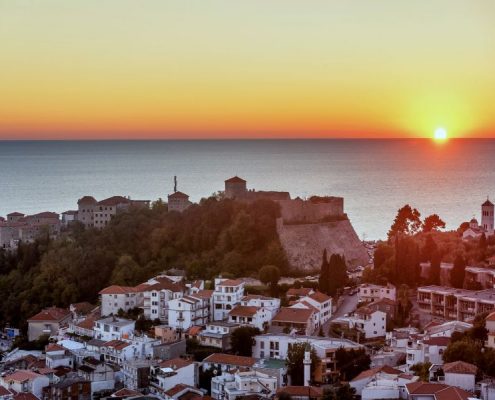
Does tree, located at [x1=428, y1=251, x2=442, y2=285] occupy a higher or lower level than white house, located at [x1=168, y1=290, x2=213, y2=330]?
higher

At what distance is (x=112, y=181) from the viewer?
10044cm

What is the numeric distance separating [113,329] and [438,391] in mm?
10229

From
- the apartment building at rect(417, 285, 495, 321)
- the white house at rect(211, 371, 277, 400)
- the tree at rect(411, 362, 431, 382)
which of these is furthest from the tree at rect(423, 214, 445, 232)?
the white house at rect(211, 371, 277, 400)

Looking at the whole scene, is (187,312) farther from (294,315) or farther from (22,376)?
(22,376)

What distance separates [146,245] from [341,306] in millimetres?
9277

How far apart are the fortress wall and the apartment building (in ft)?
24.3

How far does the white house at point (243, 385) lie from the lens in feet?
65.4

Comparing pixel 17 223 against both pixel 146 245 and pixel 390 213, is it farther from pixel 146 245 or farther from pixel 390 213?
pixel 390 213

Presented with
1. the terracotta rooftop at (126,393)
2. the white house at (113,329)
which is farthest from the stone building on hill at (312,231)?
the terracotta rooftop at (126,393)

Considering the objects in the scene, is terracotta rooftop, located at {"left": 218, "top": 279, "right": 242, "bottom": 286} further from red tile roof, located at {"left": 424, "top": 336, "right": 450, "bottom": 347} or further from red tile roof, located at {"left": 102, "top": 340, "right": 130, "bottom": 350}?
red tile roof, located at {"left": 424, "top": 336, "right": 450, "bottom": 347}

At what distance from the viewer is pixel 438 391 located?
17844 millimetres

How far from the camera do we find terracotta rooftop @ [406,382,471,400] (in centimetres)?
1755

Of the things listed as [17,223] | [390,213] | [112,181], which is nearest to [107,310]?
[17,223]

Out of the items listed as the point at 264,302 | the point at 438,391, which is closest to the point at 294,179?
the point at 264,302
